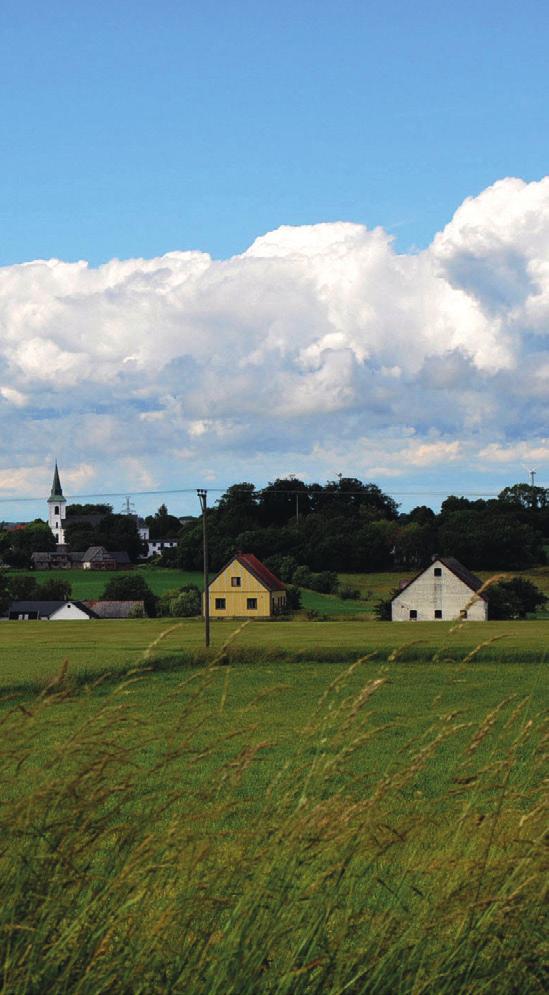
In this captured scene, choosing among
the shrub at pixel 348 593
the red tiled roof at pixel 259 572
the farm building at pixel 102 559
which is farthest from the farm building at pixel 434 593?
the farm building at pixel 102 559

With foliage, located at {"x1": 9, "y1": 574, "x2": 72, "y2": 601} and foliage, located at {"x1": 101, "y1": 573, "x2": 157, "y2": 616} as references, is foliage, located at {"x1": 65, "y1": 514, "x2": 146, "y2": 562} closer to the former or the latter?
foliage, located at {"x1": 9, "y1": 574, "x2": 72, "y2": 601}

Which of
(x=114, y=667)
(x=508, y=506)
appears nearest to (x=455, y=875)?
(x=114, y=667)

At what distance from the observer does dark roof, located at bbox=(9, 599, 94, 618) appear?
84.7 meters

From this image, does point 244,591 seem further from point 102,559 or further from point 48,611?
point 102,559

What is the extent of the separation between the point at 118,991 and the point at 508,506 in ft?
368

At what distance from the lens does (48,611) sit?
284 ft

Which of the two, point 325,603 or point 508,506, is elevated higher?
point 508,506

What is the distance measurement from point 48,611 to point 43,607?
1144 millimetres

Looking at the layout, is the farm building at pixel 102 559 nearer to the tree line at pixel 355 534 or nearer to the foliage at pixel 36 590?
the tree line at pixel 355 534

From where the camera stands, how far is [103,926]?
4059 mm

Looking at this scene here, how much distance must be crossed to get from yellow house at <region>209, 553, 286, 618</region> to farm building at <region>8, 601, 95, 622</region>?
1285 centimetres

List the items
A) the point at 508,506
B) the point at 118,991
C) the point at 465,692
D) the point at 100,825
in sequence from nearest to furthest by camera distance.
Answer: the point at 118,991 < the point at 100,825 < the point at 465,692 < the point at 508,506

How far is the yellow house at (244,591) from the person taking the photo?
7606cm

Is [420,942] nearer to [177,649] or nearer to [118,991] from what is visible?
[118,991]
